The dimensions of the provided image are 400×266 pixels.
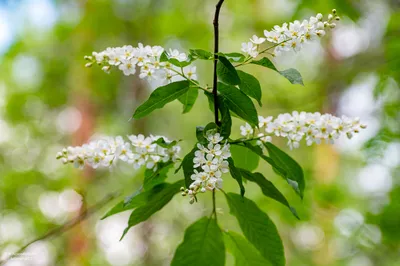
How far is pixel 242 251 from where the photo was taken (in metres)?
1.11

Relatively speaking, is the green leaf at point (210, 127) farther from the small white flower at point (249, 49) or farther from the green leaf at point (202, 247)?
the green leaf at point (202, 247)

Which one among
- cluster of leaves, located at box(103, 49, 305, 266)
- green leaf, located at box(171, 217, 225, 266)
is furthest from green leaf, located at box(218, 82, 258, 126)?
green leaf, located at box(171, 217, 225, 266)

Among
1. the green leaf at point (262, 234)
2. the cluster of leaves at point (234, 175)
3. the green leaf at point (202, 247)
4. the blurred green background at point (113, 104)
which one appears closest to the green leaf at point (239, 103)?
the cluster of leaves at point (234, 175)

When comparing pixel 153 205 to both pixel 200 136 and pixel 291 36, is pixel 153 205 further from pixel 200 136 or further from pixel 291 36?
pixel 291 36

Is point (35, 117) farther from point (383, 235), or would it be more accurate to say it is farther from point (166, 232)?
point (383, 235)

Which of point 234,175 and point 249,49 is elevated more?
point 249,49

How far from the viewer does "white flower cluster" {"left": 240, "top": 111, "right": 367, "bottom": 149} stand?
0.96 meters

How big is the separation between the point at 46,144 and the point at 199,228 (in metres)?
6.42

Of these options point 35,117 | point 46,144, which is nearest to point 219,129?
point 35,117

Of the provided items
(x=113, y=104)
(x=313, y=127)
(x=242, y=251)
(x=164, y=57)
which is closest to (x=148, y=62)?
(x=164, y=57)

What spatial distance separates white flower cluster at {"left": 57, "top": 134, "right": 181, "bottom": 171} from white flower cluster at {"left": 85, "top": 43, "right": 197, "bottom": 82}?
0.14m

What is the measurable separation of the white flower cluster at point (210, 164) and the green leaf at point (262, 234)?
7.9 inches

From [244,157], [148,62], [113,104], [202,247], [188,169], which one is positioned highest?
[113,104]

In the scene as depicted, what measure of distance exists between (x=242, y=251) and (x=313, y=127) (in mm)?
377
